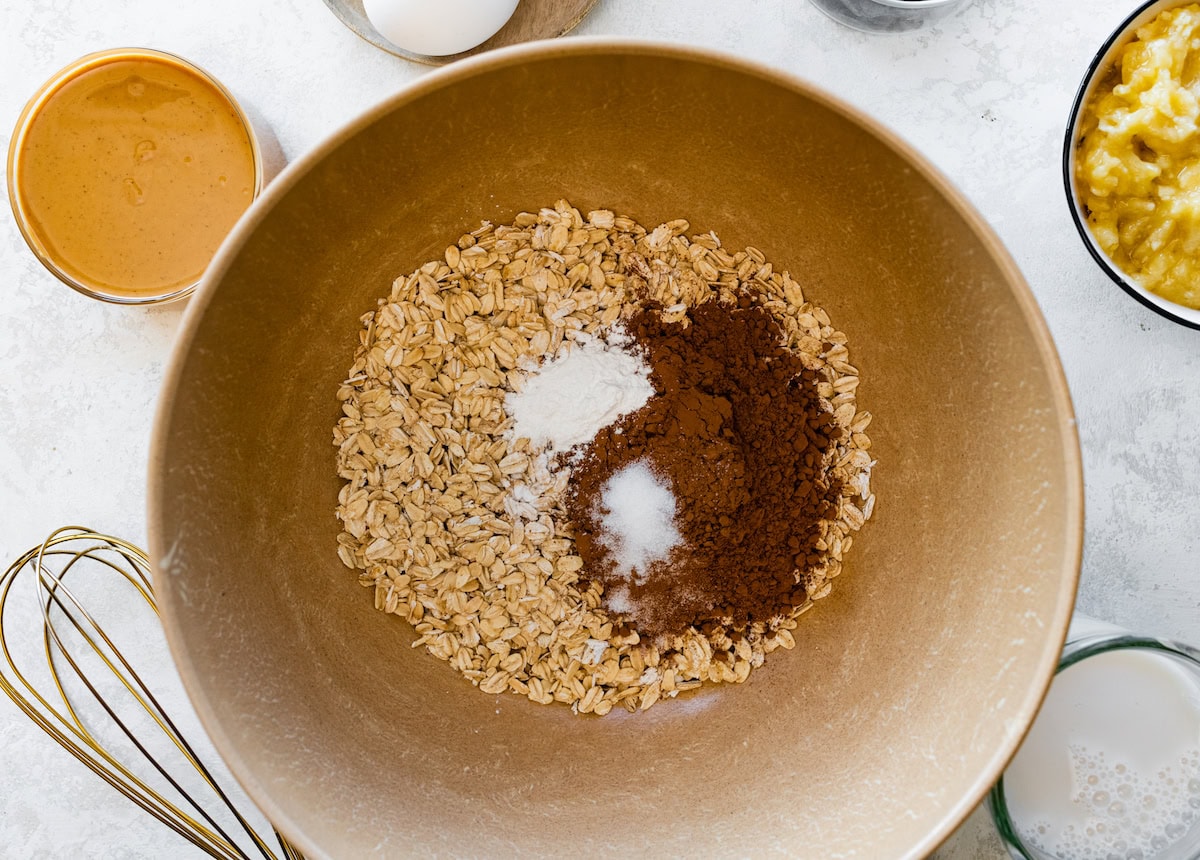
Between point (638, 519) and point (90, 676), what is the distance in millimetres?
649

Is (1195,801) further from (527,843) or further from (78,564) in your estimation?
(78,564)

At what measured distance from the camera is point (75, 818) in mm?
1026

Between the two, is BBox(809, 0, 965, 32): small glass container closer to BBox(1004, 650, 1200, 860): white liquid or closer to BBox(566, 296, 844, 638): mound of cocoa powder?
BBox(566, 296, 844, 638): mound of cocoa powder

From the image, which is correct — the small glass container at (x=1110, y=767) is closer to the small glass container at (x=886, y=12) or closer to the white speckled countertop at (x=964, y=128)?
the white speckled countertop at (x=964, y=128)

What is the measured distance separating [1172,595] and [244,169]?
41.4 inches

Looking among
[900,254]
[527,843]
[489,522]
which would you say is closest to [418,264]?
[489,522]

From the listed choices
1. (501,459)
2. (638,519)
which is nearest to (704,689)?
(638,519)

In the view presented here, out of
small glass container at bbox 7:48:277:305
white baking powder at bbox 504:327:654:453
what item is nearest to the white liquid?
white baking powder at bbox 504:327:654:453

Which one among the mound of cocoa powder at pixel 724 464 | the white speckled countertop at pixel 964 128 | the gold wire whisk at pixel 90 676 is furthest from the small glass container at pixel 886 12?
the gold wire whisk at pixel 90 676

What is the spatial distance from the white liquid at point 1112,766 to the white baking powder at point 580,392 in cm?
51

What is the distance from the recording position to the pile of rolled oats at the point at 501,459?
921 mm

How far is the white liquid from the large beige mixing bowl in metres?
0.18

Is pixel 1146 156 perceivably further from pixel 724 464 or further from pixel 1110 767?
pixel 1110 767

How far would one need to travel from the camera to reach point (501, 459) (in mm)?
931
